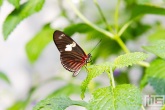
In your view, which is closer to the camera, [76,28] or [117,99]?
[117,99]

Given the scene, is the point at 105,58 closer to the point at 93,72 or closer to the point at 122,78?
the point at 122,78

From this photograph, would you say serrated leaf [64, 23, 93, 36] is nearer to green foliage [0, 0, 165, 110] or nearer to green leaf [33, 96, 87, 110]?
green foliage [0, 0, 165, 110]

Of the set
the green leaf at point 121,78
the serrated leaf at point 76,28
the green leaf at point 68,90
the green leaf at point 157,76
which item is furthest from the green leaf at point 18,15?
the green leaf at point 121,78

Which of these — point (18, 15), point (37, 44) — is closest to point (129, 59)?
point (18, 15)

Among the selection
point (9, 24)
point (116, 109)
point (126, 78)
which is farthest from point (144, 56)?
point (126, 78)

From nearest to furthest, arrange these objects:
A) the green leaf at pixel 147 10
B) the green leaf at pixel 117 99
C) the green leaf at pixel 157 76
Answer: the green leaf at pixel 117 99
the green leaf at pixel 157 76
the green leaf at pixel 147 10

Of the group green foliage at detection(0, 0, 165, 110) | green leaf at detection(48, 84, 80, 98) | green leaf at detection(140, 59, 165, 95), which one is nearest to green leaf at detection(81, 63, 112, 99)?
green foliage at detection(0, 0, 165, 110)

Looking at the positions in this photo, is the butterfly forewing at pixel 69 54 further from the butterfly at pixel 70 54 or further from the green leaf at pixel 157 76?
the green leaf at pixel 157 76

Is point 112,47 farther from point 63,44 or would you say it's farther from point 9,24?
point 63,44
